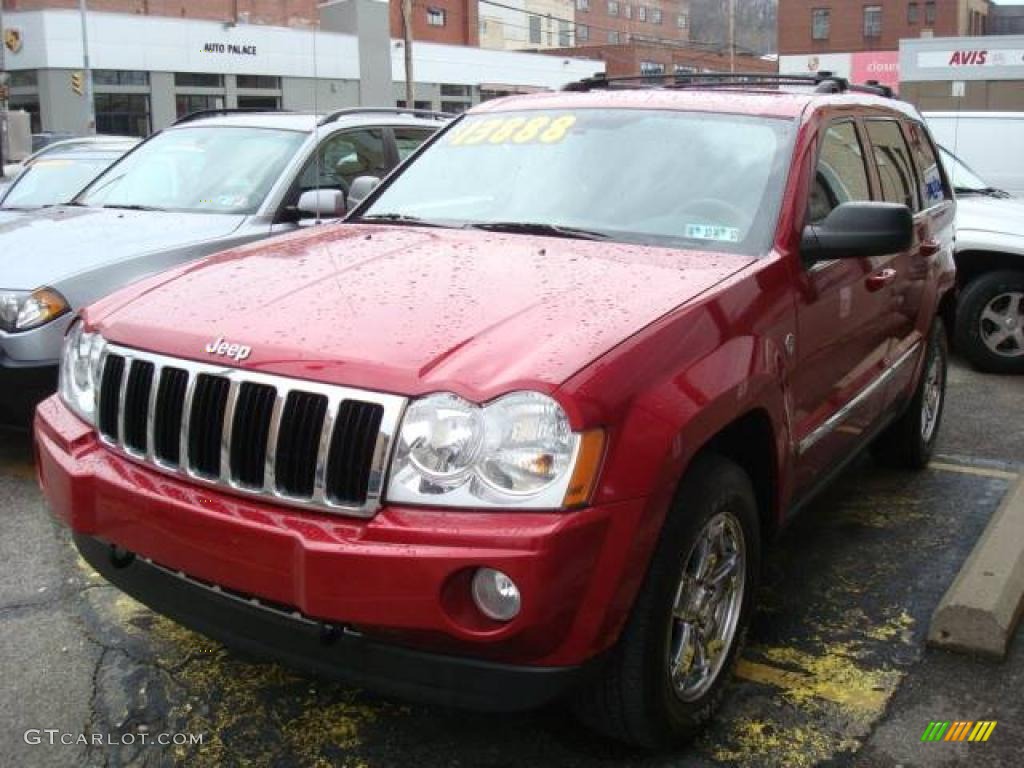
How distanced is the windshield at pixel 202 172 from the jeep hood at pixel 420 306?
8.91 feet

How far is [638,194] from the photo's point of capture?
3605 mm

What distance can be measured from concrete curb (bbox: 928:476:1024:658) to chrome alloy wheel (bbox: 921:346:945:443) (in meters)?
→ 1.41

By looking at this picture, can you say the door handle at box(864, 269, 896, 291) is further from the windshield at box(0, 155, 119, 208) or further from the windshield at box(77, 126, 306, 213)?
the windshield at box(0, 155, 119, 208)

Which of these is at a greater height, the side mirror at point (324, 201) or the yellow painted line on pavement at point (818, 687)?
the side mirror at point (324, 201)

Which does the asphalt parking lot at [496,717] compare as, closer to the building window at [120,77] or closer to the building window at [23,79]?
the building window at [120,77]

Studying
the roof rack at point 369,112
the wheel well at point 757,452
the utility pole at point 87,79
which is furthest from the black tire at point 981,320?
the utility pole at point 87,79

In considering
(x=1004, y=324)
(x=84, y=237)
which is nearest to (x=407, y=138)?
(x=84, y=237)

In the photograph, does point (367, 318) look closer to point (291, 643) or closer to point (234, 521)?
point (234, 521)

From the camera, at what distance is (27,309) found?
4.85 meters

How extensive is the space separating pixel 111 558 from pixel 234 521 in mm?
616

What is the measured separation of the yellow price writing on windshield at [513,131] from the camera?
3.96 meters

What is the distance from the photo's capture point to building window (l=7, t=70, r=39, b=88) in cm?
4050

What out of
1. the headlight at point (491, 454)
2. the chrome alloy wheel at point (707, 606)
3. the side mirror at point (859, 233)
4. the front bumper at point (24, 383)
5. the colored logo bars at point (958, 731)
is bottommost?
the colored logo bars at point (958, 731)

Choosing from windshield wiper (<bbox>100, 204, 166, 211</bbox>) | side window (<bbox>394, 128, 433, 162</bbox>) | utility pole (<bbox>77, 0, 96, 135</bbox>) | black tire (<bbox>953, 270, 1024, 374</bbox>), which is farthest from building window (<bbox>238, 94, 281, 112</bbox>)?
black tire (<bbox>953, 270, 1024, 374</bbox>)
